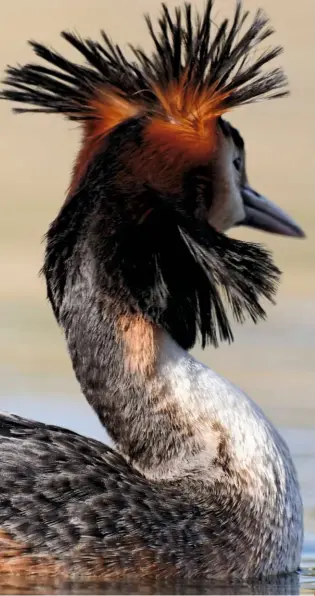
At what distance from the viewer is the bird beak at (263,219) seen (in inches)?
358

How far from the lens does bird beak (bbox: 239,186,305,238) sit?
29.8ft

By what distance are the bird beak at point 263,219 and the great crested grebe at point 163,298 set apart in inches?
10.1

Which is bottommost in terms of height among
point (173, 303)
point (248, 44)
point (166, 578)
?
point (166, 578)

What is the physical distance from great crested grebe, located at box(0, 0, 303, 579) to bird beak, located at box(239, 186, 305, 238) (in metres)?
0.26

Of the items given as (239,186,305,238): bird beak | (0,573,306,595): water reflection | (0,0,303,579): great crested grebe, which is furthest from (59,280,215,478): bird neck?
(239,186,305,238): bird beak

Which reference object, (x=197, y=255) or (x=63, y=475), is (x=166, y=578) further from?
(x=197, y=255)

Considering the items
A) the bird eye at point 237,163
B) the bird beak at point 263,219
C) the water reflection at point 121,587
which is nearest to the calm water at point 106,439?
the water reflection at point 121,587

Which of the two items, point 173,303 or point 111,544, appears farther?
point 173,303

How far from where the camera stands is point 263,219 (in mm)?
9109

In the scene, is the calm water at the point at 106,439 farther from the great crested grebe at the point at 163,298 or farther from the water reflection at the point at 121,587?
the great crested grebe at the point at 163,298

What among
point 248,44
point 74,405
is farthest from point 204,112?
point 74,405

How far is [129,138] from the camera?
8.52 meters

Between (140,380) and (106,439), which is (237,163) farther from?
(106,439)

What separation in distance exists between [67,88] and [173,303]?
115 cm
